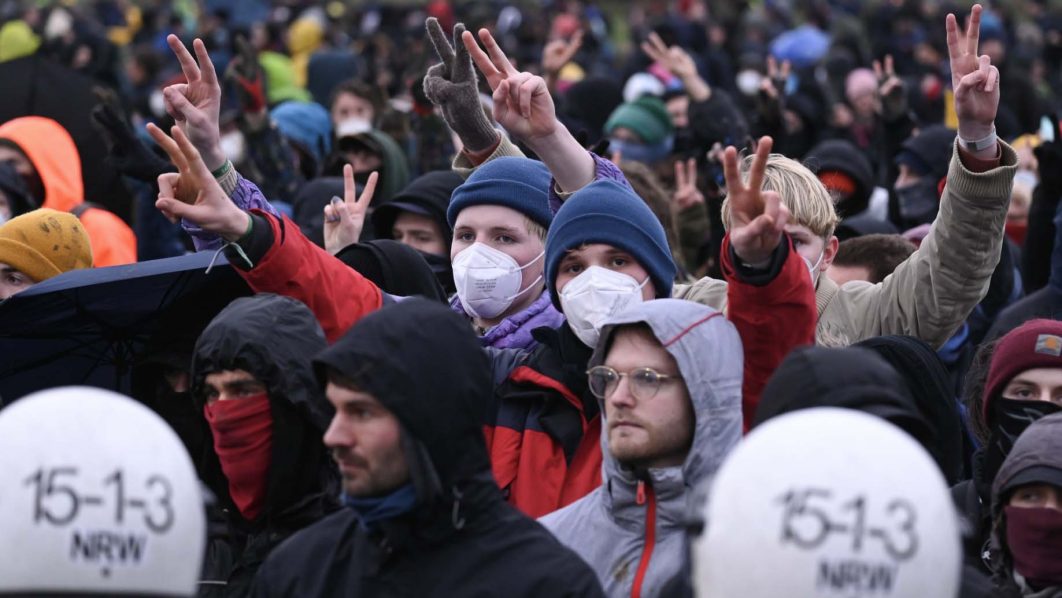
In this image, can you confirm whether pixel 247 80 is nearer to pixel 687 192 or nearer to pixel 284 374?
pixel 687 192

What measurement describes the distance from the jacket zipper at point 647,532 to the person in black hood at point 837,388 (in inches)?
18.3

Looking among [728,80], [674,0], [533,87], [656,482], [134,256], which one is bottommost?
[656,482]

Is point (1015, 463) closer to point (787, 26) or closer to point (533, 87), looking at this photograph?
point (533, 87)

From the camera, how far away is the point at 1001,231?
5.73 meters

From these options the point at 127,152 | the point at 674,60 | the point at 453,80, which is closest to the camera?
the point at 453,80

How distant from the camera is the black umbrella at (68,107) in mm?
10430

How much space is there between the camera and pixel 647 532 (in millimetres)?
4547

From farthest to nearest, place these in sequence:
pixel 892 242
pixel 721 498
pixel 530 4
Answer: pixel 530 4
pixel 892 242
pixel 721 498

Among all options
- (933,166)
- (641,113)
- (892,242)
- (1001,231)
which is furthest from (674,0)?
(1001,231)

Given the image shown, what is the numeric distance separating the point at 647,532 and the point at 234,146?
6.92 meters

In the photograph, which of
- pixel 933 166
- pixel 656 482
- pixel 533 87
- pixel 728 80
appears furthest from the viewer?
pixel 728 80

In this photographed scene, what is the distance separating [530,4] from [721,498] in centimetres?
2343

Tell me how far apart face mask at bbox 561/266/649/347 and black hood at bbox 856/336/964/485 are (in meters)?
0.75

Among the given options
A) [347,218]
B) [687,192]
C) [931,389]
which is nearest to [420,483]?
[931,389]
